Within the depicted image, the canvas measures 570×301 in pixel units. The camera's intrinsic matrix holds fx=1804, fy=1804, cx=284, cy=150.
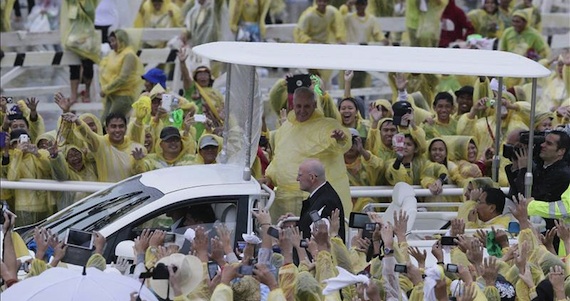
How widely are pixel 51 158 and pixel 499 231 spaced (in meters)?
4.38

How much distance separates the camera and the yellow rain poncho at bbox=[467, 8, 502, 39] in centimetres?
1230

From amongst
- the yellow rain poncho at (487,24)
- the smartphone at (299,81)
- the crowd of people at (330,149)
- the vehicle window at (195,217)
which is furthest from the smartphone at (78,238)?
the yellow rain poncho at (487,24)

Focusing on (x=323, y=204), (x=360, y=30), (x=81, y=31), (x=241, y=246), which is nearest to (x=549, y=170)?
(x=323, y=204)

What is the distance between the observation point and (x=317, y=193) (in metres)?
12.6

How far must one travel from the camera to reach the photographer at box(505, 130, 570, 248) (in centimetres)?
1329

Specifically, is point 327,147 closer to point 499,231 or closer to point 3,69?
point 499,231

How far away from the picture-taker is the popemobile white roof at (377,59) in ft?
41.5

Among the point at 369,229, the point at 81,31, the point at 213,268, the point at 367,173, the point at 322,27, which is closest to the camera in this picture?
the point at 213,268

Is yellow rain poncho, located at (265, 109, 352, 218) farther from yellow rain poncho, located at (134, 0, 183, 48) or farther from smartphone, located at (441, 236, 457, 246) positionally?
yellow rain poncho, located at (134, 0, 183, 48)

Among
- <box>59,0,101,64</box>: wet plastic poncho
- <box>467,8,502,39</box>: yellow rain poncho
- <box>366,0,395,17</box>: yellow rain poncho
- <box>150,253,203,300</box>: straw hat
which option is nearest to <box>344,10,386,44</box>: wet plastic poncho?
<box>366,0,395,17</box>: yellow rain poncho

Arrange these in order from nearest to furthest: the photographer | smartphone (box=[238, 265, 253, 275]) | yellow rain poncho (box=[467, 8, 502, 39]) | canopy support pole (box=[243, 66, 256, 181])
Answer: smartphone (box=[238, 265, 253, 275]) < canopy support pole (box=[243, 66, 256, 181]) < the photographer < yellow rain poncho (box=[467, 8, 502, 39])

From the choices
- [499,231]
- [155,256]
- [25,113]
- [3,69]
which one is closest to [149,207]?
[155,256]

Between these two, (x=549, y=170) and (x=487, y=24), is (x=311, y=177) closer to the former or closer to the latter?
(x=549, y=170)

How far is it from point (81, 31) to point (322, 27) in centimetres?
279
